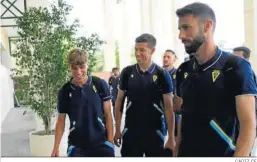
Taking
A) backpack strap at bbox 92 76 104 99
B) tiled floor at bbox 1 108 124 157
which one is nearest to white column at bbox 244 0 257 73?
backpack strap at bbox 92 76 104 99

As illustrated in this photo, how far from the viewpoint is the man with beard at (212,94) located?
105 cm

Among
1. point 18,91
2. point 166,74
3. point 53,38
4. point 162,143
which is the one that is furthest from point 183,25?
point 18,91

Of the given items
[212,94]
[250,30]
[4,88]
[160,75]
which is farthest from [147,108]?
[4,88]

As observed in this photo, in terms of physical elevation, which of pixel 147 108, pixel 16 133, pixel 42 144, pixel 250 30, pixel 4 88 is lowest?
pixel 16 133

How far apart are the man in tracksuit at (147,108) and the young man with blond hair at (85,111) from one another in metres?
0.13

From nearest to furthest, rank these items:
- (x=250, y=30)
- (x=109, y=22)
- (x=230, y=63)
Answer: (x=230, y=63), (x=250, y=30), (x=109, y=22)

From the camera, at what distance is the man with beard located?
1052 mm

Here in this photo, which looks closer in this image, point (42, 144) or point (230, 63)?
point (230, 63)

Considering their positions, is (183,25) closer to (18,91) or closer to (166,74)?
(166,74)

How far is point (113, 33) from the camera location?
8273 mm

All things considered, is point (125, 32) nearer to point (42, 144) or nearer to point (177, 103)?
point (42, 144)

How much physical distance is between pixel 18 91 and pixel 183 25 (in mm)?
2774

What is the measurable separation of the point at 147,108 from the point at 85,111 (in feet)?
1.09

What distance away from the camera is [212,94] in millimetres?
1130
